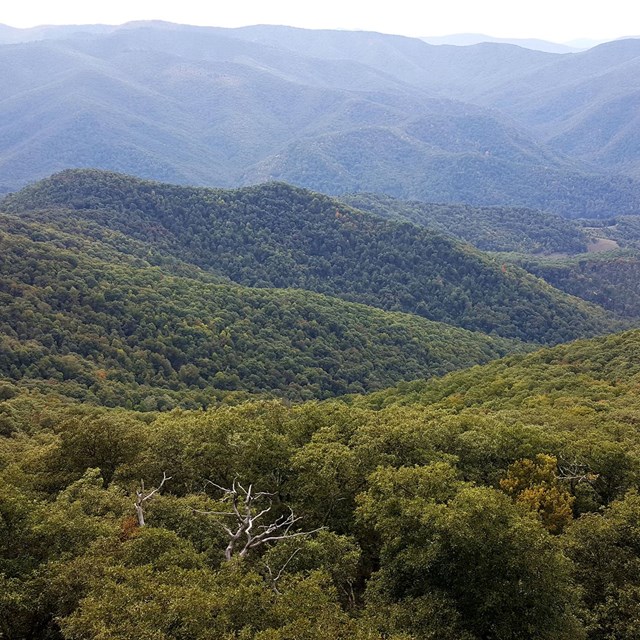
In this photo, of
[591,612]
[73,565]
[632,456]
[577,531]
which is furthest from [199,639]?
[632,456]

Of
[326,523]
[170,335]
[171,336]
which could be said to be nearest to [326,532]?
[326,523]

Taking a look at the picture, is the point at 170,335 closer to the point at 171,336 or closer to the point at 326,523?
the point at 171,336

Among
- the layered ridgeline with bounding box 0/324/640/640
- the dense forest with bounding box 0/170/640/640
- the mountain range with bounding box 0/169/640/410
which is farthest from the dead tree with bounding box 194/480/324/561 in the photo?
the mountain range with bounding box 0/169/640/410

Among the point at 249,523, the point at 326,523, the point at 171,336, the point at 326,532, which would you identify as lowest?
the point at 171,336

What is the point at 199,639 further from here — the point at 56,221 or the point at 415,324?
the point at 56,221

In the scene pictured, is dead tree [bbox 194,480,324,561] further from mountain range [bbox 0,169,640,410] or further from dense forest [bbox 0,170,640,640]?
mountain range [bbox 0,169,640,410]

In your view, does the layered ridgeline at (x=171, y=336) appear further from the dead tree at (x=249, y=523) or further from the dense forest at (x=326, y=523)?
the dead tree at (x=249, y=523)

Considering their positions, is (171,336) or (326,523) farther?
(171,336)
